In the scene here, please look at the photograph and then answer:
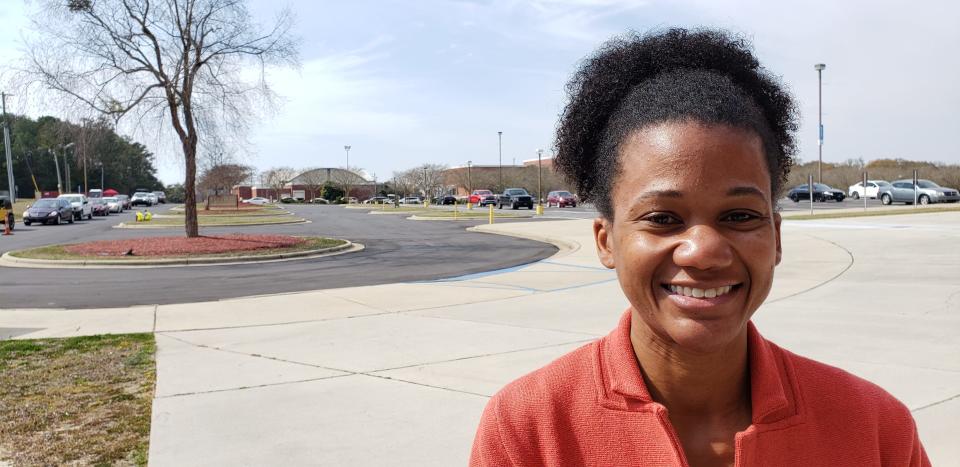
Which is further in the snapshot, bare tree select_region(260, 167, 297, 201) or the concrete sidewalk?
bare tree select_region(260, 167, 297, 201)

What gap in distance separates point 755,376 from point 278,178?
12285 centimetres

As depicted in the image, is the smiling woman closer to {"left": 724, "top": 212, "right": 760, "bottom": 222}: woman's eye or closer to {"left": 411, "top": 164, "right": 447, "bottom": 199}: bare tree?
{"left": 724, "top": 212, "right": 760, "bottom": 222}: woman's eye

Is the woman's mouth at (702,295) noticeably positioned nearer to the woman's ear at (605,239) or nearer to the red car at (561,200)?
the woman's ear at (605,239)

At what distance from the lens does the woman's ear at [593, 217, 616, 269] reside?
1.63 meters

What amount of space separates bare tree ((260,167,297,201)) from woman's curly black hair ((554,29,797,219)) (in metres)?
120

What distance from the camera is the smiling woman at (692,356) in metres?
1.38

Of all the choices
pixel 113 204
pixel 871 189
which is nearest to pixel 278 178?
pixel 113 204

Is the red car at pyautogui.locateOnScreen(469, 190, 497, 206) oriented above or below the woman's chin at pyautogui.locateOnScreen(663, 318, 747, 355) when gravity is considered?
above

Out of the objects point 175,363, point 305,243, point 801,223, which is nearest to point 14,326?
point 175,363

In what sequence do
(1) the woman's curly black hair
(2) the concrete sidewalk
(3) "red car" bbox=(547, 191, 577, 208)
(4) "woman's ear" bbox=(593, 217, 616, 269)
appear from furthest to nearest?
(3) "red car" bbox=(547, 191, 577, 208) < (2) the concrete sidewalk < (4) "woman's ear" bbox=(593, 217, 616, 269) < (1) the woman's curly black hair

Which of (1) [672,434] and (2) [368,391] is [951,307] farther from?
(1) [672,434]

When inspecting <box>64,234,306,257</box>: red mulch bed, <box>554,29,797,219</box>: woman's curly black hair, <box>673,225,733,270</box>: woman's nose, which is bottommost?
<box>64,234,306,257</box>: red mulch bed

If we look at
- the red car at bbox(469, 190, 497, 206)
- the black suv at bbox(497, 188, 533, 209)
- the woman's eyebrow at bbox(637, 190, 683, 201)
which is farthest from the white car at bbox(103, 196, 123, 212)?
the woman's eyebrow at bbox(637, 190, 683, 201)

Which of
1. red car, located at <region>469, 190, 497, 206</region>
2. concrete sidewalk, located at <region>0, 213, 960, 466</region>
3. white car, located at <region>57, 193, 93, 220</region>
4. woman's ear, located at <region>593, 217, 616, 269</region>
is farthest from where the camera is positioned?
red car, located at <region>469, 190, 497, 206</region>
